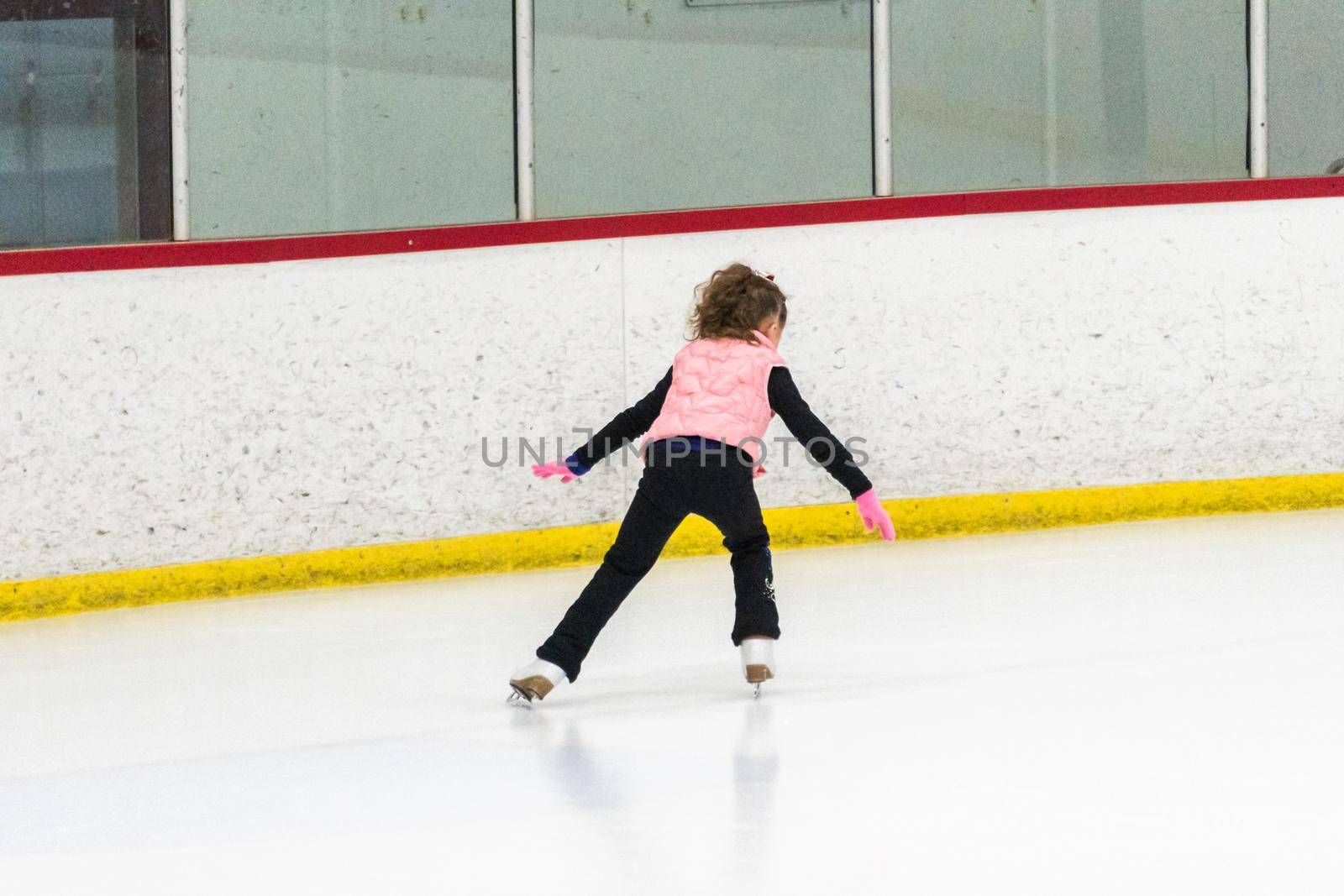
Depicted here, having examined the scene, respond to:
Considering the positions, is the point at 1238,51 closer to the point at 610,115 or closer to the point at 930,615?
the point at 610,115

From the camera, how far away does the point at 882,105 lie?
19.8ft

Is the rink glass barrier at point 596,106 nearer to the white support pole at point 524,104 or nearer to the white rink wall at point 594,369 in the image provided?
the white support pole at point 524,104

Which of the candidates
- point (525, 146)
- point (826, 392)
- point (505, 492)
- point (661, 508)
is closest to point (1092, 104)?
point (826, 392)

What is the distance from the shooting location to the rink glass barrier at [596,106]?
A: 17.8 feet

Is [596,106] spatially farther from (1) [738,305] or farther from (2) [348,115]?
(1) [738,305]

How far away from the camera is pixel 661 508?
3502 millimetres

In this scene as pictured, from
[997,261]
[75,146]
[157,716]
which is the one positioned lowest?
[157,716]

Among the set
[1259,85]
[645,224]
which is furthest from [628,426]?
[1259,85]

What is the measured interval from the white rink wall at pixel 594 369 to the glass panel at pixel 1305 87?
0.91ft

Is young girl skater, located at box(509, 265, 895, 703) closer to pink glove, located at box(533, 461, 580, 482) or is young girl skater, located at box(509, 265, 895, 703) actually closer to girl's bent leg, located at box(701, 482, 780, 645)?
girl's bent leg, located at box(701, 482, 780, 645)

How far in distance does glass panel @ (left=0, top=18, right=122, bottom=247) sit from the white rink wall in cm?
44

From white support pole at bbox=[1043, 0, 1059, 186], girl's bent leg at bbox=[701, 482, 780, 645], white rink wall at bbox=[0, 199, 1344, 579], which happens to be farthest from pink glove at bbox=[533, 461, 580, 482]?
white support pole at bbox=[1043, 0, 1059, 186]

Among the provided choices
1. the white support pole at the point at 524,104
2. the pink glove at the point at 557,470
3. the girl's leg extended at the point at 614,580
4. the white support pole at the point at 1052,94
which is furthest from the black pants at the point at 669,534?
the white support pole at the point at 1052,94

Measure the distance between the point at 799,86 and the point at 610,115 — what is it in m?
0.67
